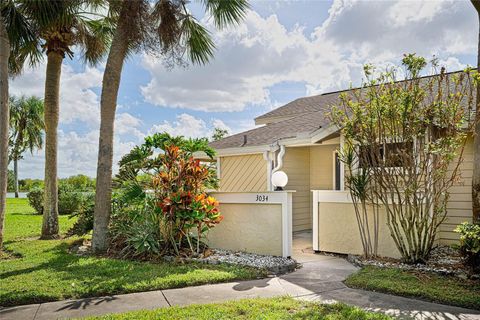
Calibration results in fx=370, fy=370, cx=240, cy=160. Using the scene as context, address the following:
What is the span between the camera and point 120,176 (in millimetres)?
9438

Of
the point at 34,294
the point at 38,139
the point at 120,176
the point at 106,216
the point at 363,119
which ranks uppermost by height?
the point at 38,139

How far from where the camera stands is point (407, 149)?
722 centimetres

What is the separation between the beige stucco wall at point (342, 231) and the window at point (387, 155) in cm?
108

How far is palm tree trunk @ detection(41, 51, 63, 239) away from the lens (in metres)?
10.5

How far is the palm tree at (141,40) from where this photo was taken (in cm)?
834

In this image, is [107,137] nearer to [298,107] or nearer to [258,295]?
[258,295]

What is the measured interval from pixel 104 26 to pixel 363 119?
827 cm

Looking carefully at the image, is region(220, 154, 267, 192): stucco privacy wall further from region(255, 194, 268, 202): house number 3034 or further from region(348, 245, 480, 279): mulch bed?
region(348, 245, 480, 279): mulch bed

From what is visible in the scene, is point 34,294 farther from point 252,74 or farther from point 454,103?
point 252,74

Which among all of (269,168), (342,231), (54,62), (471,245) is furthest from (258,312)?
(54,62)

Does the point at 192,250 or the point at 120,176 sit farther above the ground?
the point at 120,176

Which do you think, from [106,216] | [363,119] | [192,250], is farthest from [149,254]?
[363,119]

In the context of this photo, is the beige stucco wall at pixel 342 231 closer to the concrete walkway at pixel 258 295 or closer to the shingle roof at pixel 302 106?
the concrete walkway at pixel 258 295

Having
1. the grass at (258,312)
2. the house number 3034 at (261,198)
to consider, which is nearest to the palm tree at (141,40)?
the house number 3034 at (261,198)
